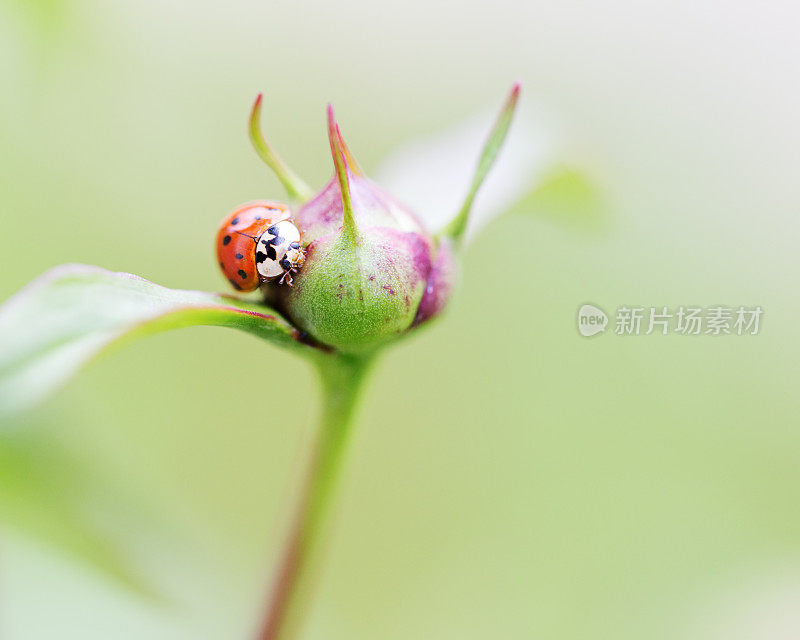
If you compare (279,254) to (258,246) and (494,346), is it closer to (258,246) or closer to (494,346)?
(258,246)

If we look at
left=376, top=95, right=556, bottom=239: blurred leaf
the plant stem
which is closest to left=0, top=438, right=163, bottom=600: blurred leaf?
the plant stem

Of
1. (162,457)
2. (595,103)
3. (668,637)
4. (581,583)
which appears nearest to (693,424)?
(581,583)

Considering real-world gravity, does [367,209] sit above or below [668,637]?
above

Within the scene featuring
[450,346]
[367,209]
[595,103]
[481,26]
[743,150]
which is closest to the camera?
[367,209]

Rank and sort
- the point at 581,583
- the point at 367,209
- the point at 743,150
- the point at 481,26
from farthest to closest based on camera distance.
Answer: the point at 481,26 < the point at 743,150 < the point at 581,583 < the point at 367,209

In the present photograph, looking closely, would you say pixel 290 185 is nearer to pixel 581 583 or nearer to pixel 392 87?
pixel 581 583

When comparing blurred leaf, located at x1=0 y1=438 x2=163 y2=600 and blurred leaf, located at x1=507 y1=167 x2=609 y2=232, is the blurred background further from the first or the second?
blurred leaf, located at x1=0 y1=438 x2=163 y2=600
